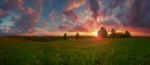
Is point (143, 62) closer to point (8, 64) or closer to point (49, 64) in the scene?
point (49, 64)

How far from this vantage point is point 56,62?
1670 centimetres

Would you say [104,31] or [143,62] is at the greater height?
[104,31]

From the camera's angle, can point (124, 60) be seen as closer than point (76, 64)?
No

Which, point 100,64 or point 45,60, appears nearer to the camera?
point 100,64

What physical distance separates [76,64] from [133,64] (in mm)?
4172

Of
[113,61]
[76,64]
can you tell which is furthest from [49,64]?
[113,61]

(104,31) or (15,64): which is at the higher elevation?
(104,31)

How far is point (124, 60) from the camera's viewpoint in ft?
58.9

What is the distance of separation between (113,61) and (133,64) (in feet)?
5.60

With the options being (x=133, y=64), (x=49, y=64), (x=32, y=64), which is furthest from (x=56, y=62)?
(x=133, y=64)

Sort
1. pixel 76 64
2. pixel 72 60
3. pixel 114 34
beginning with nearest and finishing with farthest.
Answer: pixel 76 64 → pixel 72 60 → pixel 114 34

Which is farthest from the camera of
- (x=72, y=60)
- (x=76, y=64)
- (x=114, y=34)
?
(x=114, y=34)

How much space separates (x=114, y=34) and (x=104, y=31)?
4.34 metres

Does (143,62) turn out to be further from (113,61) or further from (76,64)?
(76,64)
